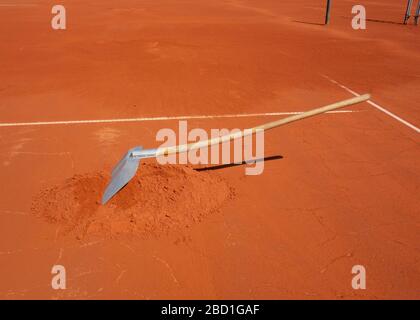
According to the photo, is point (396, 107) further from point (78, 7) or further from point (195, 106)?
point (78, 7)

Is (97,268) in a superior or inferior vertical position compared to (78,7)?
inferior

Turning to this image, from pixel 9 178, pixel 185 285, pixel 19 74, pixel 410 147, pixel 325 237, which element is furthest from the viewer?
pixel 19 74

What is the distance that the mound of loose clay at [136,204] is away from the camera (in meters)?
3.49

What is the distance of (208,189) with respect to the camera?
4.06 meters

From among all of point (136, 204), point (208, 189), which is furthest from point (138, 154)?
point (208, 189)

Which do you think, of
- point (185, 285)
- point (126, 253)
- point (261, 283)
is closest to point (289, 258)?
point (261, 283)

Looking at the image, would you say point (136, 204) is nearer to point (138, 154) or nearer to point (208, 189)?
point (138, 154)

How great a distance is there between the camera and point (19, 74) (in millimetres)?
8836

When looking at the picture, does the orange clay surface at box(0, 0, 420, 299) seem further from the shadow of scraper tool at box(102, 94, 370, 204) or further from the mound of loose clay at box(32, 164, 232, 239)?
the shadow of scraper tool at box(102, 94, 370, 204)

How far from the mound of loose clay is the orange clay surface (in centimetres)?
1

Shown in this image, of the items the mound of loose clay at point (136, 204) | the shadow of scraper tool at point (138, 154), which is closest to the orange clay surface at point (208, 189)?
the mound of loose clay at point (136, 204)

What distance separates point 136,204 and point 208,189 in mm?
883

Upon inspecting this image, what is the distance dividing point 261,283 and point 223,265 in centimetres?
38

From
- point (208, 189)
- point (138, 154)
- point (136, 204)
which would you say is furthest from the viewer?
point (208, 189)
